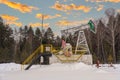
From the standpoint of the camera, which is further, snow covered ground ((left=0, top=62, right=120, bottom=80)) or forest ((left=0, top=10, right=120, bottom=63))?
forest ((left=0, top=10, right=120, bottom=63))

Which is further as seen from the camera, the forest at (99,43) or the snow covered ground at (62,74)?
the forest at (99,43)

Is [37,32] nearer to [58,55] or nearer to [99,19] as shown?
[99,19]

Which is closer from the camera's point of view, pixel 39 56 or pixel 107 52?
pixel 39 56

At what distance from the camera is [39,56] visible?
28422mm

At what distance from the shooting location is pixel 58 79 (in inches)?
596

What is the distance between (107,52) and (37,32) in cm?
3252

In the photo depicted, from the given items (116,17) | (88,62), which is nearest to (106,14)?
(116,17)

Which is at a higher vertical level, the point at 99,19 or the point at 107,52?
the point at 99,19

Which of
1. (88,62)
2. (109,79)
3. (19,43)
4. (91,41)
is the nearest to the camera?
(109,79)

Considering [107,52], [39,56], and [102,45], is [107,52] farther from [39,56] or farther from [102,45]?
[39,56]

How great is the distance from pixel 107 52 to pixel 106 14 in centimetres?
824

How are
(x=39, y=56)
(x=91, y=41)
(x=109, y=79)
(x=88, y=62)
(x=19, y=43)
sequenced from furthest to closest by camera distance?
(x=19, y=43) → (x=91, y=41) → (x=88, y=62) → (x=39, y=56) → (x=109, y=79)

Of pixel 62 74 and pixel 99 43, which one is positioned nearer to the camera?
pixel 62 74

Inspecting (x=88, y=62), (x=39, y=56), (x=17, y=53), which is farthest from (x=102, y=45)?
(x=39, y=56)
